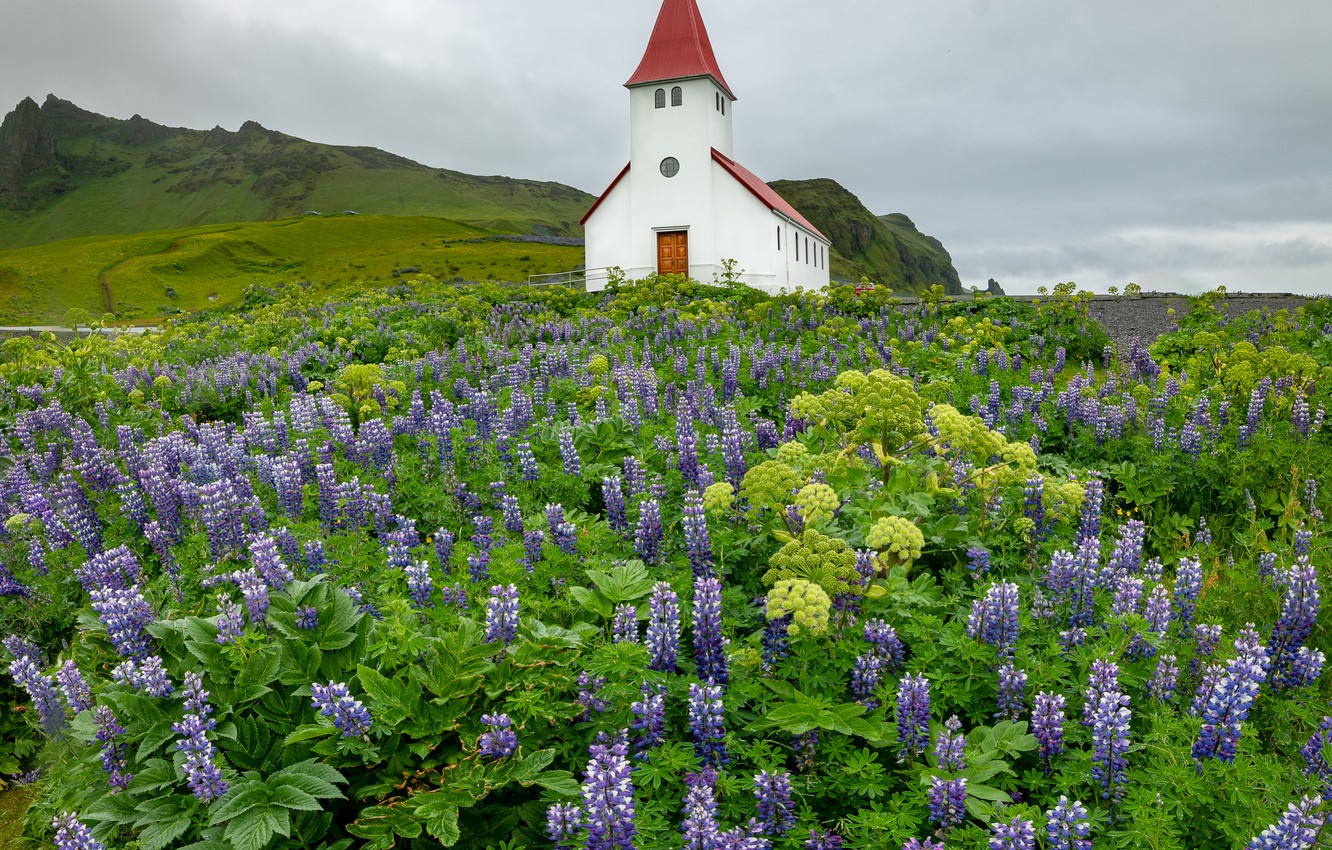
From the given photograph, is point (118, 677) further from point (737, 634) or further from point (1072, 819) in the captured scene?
point (1072, 819)

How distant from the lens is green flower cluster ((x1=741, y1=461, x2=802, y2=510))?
415 cm

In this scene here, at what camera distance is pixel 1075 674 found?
361 centimetres

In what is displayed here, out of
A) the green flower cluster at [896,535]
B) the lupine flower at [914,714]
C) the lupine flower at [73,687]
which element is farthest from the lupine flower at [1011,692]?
the lupine flower at [73,687]

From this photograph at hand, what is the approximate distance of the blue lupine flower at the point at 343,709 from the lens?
297 centimetres

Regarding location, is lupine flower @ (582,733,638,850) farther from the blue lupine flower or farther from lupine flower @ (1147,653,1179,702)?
lupine flower @ (1147,653,1179,702)

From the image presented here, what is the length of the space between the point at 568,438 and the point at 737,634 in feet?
8.44

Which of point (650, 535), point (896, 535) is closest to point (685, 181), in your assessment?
point (650, 535)

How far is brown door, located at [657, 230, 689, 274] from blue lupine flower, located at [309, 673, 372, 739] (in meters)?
34.9

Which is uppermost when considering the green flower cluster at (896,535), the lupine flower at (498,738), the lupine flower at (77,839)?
the green flower cluster at (896,535)

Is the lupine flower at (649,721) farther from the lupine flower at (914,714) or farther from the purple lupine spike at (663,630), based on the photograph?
the lupine flower at (914,714)

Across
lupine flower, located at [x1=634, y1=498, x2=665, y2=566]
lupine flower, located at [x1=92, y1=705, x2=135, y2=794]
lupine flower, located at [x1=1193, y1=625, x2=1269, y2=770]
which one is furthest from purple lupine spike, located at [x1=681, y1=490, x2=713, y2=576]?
lupine flower, located at [x1=92, y1=705, x2=135, y2=794]

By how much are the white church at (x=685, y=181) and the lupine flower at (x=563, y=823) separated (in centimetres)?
3415

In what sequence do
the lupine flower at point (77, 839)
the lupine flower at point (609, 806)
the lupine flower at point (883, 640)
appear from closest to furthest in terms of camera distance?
the lupine flower at point (609, 806) → the lupine flower at point (77, 839) → the lupine flower at point (883, 640)

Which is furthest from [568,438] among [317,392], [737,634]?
[317,392]
